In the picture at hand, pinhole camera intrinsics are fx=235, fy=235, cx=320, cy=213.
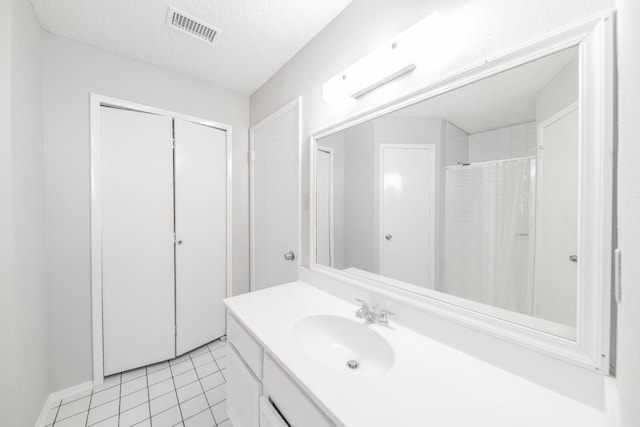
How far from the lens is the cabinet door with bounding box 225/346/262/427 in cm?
93

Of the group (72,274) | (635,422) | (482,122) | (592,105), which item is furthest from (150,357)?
(592,105)

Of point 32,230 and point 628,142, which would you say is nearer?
point 628,142

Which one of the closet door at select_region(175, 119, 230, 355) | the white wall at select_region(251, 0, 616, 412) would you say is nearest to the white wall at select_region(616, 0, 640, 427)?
the white wall at select_region(251, 0, 616, 412)

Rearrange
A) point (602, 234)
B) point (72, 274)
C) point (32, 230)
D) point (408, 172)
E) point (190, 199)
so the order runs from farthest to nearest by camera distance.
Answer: point (190, 199)
point (72, 274)
point (32, 230)
point (408, 172)
point (602, 234)

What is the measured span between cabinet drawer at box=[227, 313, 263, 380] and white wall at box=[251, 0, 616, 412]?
2.13ft

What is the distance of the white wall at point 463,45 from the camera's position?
59cm

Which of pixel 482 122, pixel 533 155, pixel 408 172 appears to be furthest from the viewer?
pixel 408 172

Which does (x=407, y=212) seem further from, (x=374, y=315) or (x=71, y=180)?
(x=71, y=180)

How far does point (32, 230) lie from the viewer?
Answer: 48.6 inches

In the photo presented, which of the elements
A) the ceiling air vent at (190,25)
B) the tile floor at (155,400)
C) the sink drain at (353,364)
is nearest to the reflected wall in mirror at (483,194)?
the sink drain at (353,364)

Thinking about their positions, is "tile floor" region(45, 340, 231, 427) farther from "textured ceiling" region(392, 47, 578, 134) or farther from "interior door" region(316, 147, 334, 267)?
"textured ceiling" region(392, 47, 578, 134)

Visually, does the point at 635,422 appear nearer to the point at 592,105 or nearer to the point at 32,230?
the point at 592,105

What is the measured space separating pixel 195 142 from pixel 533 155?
2093 mm

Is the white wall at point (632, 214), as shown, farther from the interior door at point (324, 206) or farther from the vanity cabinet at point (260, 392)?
the interior door at point (324, 206)
